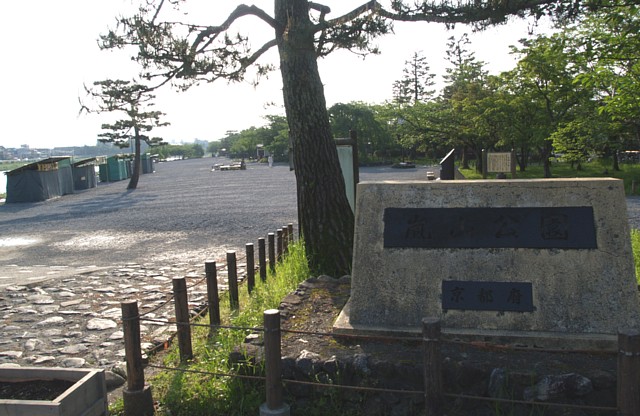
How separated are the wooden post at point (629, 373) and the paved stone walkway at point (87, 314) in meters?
3.83

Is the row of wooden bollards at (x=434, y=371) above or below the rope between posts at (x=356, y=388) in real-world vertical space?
above

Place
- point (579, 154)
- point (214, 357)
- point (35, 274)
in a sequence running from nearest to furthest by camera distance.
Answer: point (214, 357) → point (35, 274) → point (579, 154)

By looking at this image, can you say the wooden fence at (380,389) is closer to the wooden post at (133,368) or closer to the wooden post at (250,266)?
the wooden post at (133,368)

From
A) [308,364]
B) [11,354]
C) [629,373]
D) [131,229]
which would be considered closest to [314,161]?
[308,364]

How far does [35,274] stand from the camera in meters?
9.61

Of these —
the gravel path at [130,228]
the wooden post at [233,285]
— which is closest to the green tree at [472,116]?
the gravel path at [130,228]

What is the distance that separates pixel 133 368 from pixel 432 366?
247cm

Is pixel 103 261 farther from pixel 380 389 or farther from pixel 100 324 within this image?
pixel 380 389

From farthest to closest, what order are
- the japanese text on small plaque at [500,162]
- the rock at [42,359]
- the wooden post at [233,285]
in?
1. the japanese text on small plaque at [500,162]
2. the wooden post at [233,285]
3. the rock at [42,359]

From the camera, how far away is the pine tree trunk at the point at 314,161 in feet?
23.6

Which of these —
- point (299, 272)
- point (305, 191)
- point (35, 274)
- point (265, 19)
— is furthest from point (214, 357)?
point (35, 274)

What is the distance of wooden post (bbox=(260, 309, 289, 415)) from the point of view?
11.9ft

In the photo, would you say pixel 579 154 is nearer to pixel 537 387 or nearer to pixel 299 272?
pixel 299 272

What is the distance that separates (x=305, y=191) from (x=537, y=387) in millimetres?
4455
